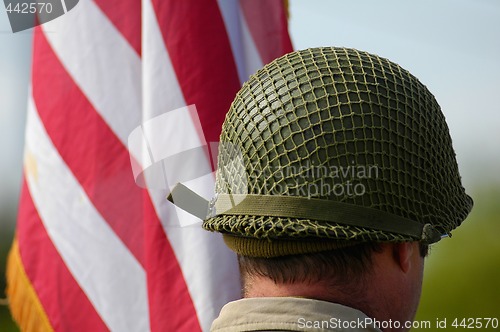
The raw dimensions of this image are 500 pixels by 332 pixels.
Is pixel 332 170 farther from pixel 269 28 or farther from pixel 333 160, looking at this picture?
pixel 269 28

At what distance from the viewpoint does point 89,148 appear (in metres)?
2.82

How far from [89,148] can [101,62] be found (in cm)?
36

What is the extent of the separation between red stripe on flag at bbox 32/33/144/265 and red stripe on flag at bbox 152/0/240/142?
1.27ft

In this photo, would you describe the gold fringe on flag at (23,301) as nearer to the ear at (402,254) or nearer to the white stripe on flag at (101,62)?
the white stripe on flag at (101,62)

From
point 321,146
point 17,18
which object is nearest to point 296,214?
point 321,146

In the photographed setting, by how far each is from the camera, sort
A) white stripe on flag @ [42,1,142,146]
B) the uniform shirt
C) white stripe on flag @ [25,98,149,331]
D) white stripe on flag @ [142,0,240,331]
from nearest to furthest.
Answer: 1. the uniform shirt
2. white stripe on flag @ [142,0,240,331]
3. white stripe on flag @ [25,98,149,331]
4. white stripe on flag @ [42,1,142,146]

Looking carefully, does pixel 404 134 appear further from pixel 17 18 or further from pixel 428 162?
pixel 17 18

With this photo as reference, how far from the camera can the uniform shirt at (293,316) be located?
4.13 ft

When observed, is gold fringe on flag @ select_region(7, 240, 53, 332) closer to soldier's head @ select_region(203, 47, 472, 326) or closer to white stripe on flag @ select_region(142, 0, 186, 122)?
white stripe on flag @ select_region(142, 0, 186, 122)

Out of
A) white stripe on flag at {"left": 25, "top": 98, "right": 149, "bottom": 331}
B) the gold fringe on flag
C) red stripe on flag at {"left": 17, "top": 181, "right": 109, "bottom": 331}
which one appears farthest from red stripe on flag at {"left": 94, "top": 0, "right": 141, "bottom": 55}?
the gold fringe on flag

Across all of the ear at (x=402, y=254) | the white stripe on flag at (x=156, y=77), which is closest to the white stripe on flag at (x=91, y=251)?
the white stripe on flag at (x=156, y=77)

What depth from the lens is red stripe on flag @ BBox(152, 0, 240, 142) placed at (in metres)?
2.72

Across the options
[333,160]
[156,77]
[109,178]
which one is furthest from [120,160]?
[333,160]

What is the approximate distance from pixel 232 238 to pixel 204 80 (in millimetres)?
1410
